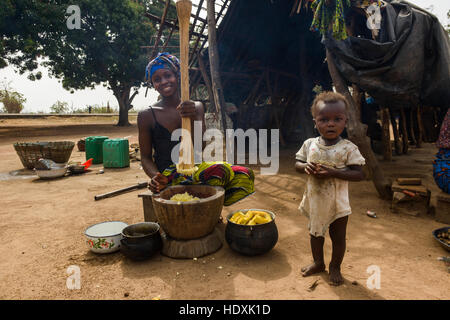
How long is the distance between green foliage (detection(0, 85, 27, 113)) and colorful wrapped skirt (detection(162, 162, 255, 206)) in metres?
25.7

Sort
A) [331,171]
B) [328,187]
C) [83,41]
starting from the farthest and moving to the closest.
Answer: [83,41] < [328,187] < [331,171]

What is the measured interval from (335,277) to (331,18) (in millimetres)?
3251

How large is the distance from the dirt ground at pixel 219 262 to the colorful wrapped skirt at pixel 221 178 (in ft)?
1.99

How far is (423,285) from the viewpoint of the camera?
6.70ft

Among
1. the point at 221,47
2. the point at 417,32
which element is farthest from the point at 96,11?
the point at 417,32

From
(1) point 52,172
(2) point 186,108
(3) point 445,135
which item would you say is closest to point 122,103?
(1) point 52,172

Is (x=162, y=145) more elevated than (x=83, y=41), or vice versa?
(x=83, y=41)

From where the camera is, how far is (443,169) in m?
3.32

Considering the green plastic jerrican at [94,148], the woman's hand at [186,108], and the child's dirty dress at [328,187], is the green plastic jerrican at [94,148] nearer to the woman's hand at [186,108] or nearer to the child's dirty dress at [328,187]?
the woman's hand at [186,108]

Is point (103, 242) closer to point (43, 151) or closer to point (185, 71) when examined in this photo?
point (185, 71)

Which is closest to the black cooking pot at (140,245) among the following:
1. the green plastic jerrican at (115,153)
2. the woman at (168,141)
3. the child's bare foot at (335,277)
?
the woman at (168,141)

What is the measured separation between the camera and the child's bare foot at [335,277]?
6.75ft
